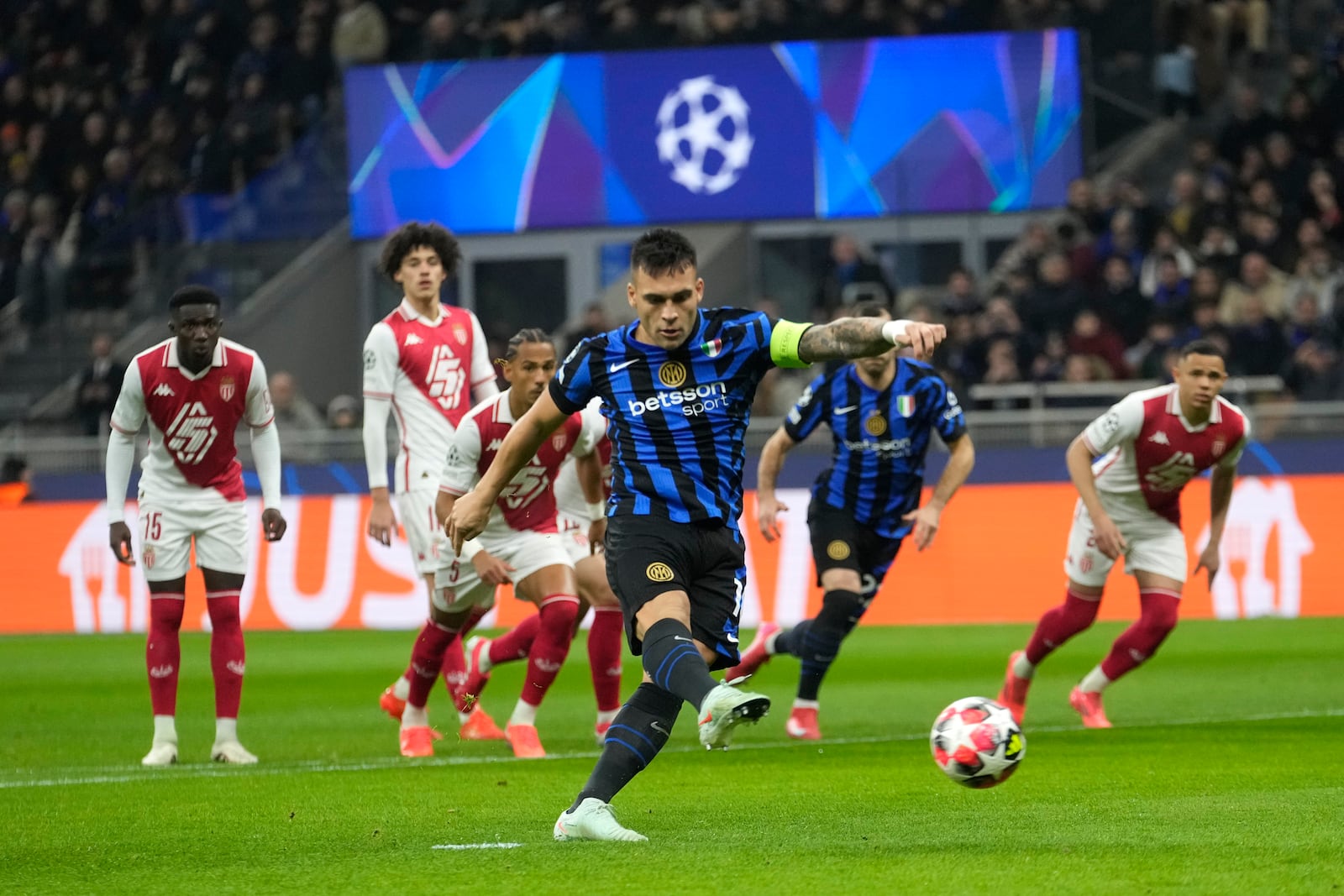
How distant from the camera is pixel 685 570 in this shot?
6129 millimetres

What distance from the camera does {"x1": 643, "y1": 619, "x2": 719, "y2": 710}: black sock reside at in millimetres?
5543

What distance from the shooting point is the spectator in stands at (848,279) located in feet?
69.5

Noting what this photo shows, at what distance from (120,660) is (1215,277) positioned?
11.0 metres

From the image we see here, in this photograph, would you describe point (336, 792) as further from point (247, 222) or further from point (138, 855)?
point (247, 222)

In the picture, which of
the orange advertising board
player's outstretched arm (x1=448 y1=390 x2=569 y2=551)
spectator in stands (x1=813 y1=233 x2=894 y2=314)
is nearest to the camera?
player's outstretched arm (x1=448 y1=390 x2=569 y2=551)

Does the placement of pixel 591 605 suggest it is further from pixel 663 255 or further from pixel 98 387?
pixel 98 387

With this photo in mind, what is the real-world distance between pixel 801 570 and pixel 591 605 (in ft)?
21.2

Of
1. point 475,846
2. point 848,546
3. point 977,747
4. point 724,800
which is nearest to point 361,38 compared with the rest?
point 848,546

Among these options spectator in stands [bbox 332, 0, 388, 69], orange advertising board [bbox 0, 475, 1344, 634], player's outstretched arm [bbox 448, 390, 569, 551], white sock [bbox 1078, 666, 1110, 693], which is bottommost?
orange advertising board [bbox 0, 475, 1344, 634]

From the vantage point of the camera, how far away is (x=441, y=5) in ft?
85.6

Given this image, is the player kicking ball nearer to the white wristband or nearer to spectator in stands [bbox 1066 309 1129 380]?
the white wristband

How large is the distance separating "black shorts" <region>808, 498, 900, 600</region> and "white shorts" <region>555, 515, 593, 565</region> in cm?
119

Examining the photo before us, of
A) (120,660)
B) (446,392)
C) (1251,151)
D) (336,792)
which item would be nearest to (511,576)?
(446,392)

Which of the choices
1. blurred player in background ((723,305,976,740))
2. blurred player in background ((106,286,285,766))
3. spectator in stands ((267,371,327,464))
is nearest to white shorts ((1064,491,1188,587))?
blurred player in background ((723,305,976,740))
